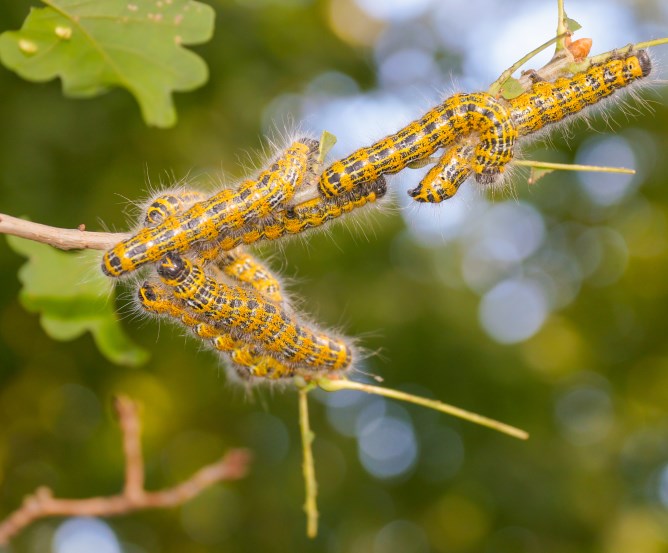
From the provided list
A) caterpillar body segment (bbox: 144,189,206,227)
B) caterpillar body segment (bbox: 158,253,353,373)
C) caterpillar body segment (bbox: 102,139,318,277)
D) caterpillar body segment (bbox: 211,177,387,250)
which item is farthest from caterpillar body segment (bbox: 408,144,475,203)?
caterpillar body segment (bbox: 144,189,206,227)

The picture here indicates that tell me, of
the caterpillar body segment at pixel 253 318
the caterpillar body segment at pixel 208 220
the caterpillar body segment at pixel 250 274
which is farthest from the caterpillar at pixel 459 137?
the caterpillar body segment at pixel 250 274

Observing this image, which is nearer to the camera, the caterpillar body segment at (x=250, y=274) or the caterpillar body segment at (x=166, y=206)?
the caterpillar body segment at (x=166, y=206)

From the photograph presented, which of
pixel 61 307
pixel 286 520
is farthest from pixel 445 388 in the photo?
pixel 61 307

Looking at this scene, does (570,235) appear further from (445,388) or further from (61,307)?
(61,307)

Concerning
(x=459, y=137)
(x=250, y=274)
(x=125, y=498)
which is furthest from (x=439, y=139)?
(x=125, y=498)

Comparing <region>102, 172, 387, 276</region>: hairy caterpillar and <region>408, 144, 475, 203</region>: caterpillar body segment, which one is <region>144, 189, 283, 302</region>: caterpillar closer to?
<region>102, 172, 387, 276</region>: hairy caterpillar

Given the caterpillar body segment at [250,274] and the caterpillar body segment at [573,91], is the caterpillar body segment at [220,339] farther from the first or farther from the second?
the caterpillar body segment at [573,91]
